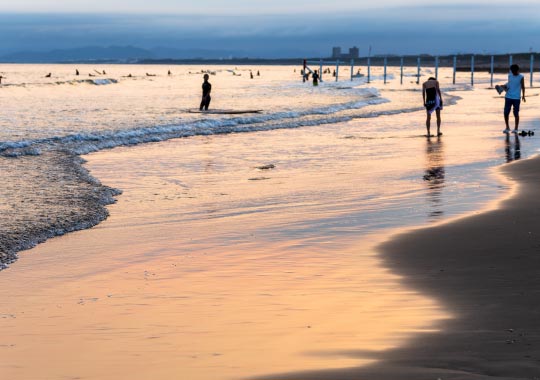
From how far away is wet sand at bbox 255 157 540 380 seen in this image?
4.64m

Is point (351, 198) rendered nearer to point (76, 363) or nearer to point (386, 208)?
point (386, 208)

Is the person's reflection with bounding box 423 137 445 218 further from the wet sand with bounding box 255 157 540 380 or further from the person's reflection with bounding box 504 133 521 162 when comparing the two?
the person's reflection with bounding box 504 133 521 162

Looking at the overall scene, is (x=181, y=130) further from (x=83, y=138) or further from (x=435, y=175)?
(x=435, y=175)

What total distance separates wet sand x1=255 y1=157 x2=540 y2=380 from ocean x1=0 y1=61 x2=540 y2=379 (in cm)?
19

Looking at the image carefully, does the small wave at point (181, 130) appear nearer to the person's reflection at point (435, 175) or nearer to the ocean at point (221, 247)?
the ocean at point (221, 247)

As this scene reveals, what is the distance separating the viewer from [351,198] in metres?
12.1

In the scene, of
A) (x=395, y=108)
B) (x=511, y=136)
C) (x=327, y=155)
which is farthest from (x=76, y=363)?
(x=395, y=108)

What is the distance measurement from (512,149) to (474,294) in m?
13.6

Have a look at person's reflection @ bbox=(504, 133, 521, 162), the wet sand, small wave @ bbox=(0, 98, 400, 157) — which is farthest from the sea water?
the wet sand

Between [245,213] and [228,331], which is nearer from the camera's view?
[228,331]

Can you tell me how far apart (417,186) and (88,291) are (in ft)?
23.7

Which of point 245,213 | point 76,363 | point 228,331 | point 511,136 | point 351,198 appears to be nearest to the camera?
point 76,363

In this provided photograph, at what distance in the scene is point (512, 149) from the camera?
63.4 ft

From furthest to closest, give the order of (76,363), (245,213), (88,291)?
(245,213) → (88,291) → (76,363)
